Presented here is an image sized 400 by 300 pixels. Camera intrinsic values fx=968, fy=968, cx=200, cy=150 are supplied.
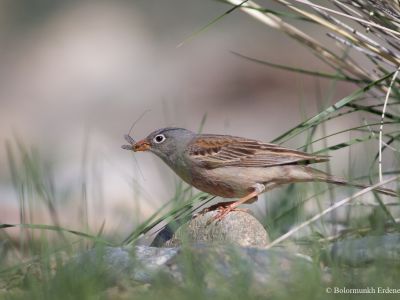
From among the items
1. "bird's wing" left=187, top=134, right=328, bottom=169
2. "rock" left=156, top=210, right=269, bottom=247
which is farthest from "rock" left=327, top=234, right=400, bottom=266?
"bird's wing" left=187, top=134, right=328, bottom=169

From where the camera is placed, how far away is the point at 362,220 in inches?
250

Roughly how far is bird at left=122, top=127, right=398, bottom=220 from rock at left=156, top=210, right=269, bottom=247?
540 mm

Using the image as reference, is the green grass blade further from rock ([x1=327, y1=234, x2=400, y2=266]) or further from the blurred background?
the blurred background

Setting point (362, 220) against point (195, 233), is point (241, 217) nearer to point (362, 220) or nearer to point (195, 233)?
point (195, 233)

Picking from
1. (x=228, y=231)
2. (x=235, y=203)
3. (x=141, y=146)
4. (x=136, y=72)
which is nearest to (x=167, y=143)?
(x=141, y=146)

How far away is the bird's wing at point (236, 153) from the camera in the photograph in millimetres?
7078

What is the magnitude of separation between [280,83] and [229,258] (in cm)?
1453

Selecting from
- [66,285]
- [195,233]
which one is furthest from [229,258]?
[195,233]

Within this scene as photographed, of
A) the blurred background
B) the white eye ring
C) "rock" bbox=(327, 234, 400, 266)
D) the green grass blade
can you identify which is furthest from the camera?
the blurred background

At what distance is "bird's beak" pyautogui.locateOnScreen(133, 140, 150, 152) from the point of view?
7.31 m

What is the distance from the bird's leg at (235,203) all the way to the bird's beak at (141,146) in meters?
0.87

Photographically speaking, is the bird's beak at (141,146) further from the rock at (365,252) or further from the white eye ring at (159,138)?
the rock at (365,252)

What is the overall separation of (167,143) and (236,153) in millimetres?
533

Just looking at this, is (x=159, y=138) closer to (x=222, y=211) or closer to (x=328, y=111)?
(x=222, y=211)
